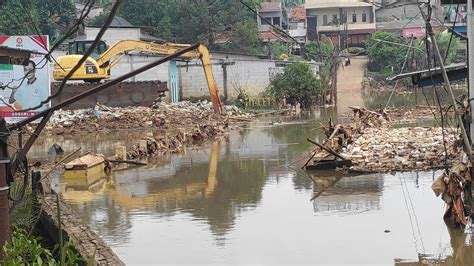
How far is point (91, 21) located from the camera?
56406mm

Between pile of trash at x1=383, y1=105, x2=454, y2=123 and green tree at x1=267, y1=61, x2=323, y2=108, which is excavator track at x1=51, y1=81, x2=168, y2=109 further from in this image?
pile of trash at x1=383, y1=105, x2=454, y2=123

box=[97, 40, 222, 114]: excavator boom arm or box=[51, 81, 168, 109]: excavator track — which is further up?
box=[97, 40, 222, 114]: excavator boom arm

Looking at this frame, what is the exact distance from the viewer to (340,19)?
7038 centimetres

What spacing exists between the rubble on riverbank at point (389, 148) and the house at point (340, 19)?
49659mm

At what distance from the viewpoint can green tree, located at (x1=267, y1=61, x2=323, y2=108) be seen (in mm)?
43281

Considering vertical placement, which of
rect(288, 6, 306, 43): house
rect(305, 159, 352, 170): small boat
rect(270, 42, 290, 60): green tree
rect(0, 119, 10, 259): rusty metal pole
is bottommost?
rect(305, 159, 352, 170): small boat

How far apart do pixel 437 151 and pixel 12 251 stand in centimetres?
1353

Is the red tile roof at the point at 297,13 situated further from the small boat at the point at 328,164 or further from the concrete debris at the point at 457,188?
the concrete debris at the point at 457,188

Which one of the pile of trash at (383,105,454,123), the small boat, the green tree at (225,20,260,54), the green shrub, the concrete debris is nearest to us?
the green shrub

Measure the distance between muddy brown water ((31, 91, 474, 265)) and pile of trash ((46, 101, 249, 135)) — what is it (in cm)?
1297

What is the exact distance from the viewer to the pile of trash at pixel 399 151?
16.7 meters

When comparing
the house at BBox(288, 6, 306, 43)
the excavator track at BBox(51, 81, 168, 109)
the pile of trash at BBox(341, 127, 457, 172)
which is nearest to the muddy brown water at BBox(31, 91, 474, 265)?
the pile of trash at BBox(341, 127, 457, 172)

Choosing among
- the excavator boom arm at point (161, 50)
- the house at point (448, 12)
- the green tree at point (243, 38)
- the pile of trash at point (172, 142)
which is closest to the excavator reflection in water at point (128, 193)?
the pile of trash at point (172, 142)

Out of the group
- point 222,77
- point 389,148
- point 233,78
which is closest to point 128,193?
point 389,148
